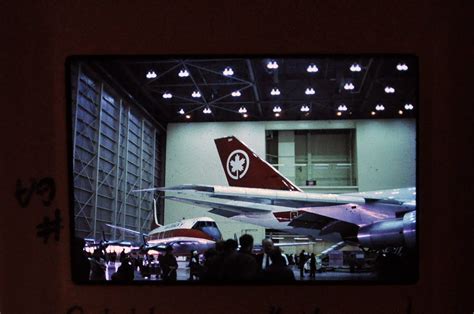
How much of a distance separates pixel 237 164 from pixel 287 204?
33 cm

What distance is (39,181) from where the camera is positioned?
2605 mm

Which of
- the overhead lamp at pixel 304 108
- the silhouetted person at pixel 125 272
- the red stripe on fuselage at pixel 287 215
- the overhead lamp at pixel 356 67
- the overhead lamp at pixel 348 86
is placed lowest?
the silhouetted person at pixel 125 272

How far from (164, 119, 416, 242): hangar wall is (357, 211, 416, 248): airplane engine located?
0.18 m

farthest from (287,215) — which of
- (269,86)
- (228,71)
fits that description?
(228,71)

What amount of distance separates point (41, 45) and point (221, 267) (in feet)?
4.65

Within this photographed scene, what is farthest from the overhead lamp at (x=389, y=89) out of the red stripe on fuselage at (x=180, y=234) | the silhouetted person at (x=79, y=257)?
the silhouetted person at (x=79, y=257)

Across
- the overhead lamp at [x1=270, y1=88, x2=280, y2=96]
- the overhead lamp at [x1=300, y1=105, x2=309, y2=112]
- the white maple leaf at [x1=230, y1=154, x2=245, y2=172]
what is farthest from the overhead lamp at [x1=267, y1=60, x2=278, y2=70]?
the white maple leaf at [x1=230, y1=154, x2=245, y2=172]

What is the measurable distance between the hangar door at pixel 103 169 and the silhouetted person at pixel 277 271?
2.06 feet

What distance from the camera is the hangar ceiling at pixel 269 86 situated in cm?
257

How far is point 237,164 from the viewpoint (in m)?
2.71

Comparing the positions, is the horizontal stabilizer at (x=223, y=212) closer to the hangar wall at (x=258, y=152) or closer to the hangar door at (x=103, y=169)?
the hangar wall at (x=258, y=152)

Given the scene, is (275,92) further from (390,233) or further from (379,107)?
(390,233)

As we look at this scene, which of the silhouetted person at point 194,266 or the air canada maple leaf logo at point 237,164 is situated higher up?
the air canada maple leaf logo at point 237,164

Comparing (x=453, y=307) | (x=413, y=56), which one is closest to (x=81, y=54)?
(x=413, y=56)
